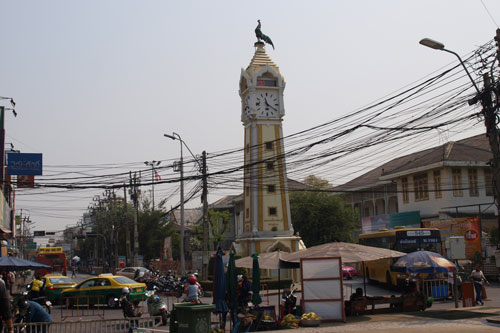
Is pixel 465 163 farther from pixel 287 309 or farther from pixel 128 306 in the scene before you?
pixel 128 306

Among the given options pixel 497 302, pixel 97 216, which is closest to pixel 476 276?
pixel 497 302

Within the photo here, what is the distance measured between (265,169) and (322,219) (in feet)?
49.9

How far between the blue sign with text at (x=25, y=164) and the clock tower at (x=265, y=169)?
1464 cm

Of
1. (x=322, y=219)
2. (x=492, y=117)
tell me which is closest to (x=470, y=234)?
(x=492, y=117)

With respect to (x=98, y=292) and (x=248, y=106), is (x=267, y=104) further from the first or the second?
(x=98, y=292)

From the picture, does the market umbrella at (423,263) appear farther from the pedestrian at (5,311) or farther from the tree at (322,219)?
the tree at (322,219)

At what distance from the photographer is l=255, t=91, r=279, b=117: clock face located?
42.2 metres

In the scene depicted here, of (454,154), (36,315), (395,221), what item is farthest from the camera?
(395,221)

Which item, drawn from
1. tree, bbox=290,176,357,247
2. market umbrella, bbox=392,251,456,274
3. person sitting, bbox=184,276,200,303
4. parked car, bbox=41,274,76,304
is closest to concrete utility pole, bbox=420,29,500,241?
market umbrella, bbox=392,251,456,274

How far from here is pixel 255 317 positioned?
16203mm

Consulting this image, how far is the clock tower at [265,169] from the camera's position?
41.9 metres

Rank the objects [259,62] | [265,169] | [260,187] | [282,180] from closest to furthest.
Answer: [260,187]
[265,169]
[282,180]
[259,62]

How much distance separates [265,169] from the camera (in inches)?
1674

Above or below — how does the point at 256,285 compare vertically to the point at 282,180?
below
